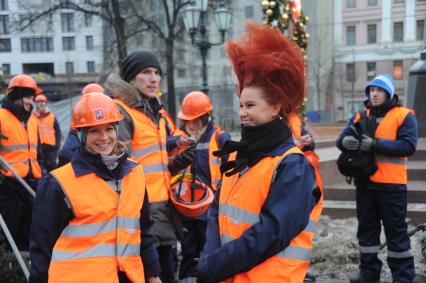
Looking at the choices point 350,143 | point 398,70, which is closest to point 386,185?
point 350,143

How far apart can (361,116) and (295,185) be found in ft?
11.0

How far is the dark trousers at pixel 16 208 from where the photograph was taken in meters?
5.48

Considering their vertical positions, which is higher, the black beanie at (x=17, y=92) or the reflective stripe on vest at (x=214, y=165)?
the black beanie at (x=17, y=92)

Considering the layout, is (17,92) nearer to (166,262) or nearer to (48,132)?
(166,262)

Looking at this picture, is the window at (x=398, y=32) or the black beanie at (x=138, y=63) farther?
the window at (x=398, y=32)

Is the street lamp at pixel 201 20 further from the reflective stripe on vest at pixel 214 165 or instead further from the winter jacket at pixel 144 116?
the winter jacket at pixel 144 116

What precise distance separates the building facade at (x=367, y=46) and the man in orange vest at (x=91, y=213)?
46.6 metres

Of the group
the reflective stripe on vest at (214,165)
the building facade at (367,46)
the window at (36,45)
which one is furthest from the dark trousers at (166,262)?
the window at (36,45)

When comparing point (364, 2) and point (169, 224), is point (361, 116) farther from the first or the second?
point (364, 2)

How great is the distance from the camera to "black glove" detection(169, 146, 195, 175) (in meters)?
4.27

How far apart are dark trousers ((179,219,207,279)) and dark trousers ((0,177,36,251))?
2106mm

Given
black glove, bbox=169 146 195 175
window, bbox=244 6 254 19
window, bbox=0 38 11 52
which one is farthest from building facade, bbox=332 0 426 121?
black glove, bbox=169 146 195 175

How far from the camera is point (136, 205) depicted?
9.41 ft

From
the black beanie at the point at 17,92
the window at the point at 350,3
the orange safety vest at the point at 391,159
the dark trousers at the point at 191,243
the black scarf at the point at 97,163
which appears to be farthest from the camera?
the window at the point at 350,3
